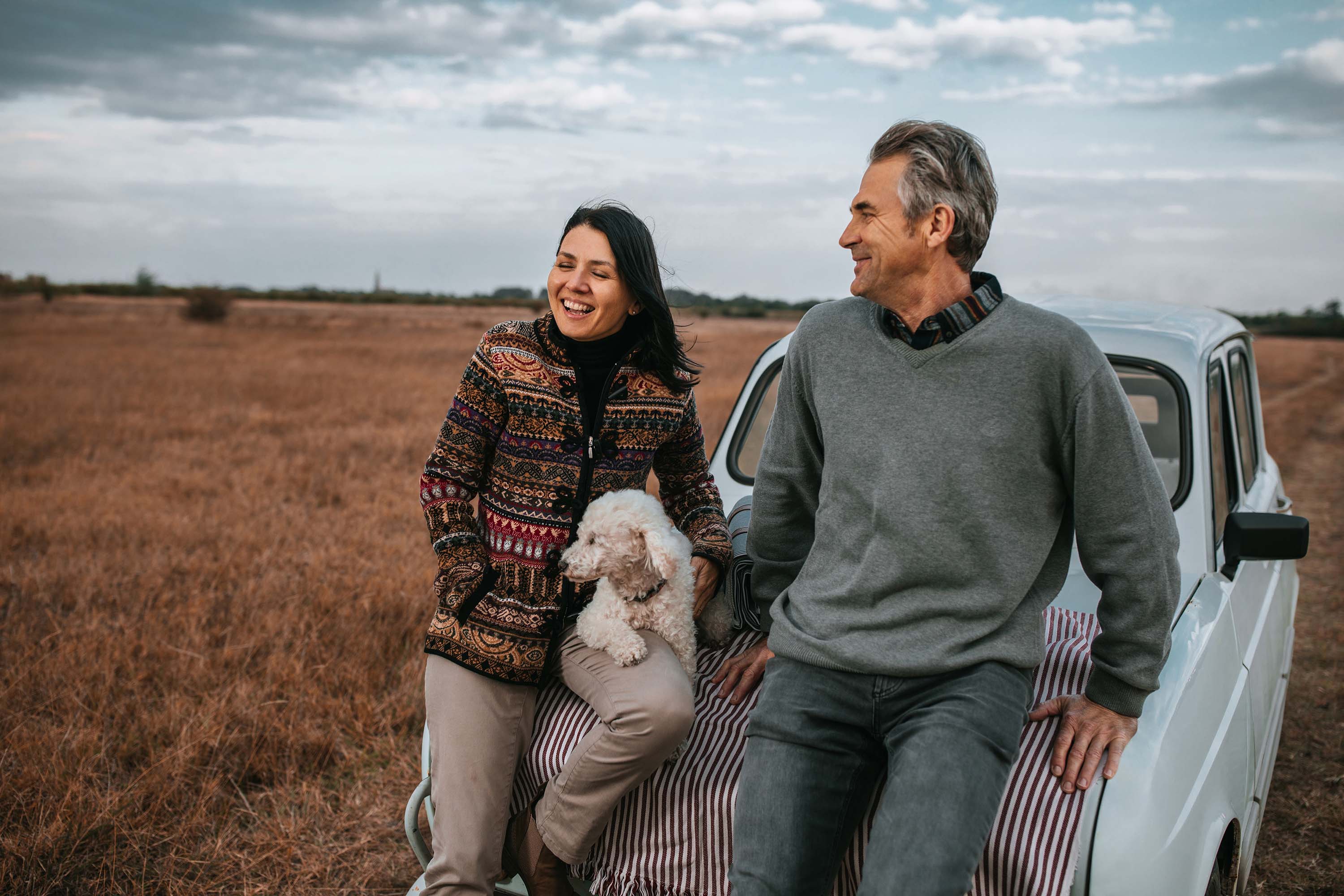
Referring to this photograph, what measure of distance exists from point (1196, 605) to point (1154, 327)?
131cm

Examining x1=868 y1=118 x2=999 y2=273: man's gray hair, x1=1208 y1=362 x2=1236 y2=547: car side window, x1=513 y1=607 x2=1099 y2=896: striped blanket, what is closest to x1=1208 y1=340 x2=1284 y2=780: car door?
x1=1208 y1=362 x2=1236 y2=547: car side window

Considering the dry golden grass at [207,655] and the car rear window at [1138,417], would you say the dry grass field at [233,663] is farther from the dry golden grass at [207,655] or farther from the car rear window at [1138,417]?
the car rear window at [1138,417]

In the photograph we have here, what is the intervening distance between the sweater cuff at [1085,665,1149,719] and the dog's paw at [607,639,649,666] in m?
1.07

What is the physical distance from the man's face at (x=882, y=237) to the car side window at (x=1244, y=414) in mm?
2192

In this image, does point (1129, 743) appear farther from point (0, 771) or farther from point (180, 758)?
point (0, 771)

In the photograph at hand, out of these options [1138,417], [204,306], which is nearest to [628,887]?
[1138,417]

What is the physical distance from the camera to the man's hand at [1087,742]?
1.98 meters

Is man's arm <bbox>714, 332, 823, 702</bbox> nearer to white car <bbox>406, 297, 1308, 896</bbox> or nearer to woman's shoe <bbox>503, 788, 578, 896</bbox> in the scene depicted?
woman's shoe <bbox>503, 788, 578, 896</bbox>

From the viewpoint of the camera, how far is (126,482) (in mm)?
8633

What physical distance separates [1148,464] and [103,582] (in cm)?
580

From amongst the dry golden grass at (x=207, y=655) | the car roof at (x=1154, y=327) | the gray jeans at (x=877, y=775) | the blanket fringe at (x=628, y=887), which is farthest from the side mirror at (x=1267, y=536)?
the dry golden grass at (x=207, y=655)

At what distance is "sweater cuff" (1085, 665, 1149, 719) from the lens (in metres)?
2.06

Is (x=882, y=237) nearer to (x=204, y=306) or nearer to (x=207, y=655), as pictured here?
(x=207, y=655)

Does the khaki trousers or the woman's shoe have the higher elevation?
Answer: the khaki trousers
